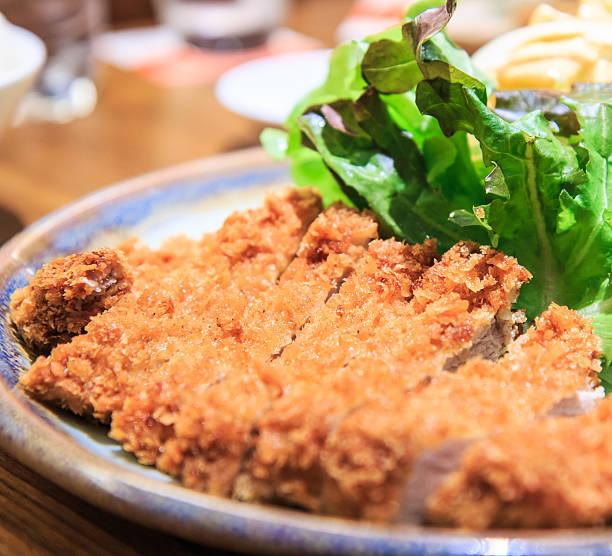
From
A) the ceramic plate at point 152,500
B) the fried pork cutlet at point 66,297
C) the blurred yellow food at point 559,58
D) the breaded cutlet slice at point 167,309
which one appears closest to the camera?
the ceramic plate at point 152,500

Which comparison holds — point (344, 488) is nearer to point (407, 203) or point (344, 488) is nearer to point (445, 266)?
point (445, 266)

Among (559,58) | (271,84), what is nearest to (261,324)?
(559,58)

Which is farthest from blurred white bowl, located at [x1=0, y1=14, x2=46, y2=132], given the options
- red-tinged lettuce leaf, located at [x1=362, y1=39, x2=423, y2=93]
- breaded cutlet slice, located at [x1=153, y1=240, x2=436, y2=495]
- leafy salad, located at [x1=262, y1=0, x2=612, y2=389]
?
breaded cutlet slice, located at [x1=153, y1=240, x2=436, y2=495]

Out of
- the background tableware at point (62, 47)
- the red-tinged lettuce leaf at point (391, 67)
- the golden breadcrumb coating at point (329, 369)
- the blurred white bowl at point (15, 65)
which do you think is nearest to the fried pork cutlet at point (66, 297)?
the golden breadcrumb coating at point (329, 369)

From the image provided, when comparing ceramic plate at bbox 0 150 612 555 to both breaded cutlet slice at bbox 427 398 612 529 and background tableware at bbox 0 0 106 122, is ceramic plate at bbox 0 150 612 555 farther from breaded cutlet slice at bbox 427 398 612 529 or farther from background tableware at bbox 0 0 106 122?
background tableware at bbox 0 0 106 122

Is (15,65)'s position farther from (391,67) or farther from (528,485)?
(528,485)

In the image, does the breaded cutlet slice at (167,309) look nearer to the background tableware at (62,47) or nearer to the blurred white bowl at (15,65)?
the blurred white bowl at (15,65)
